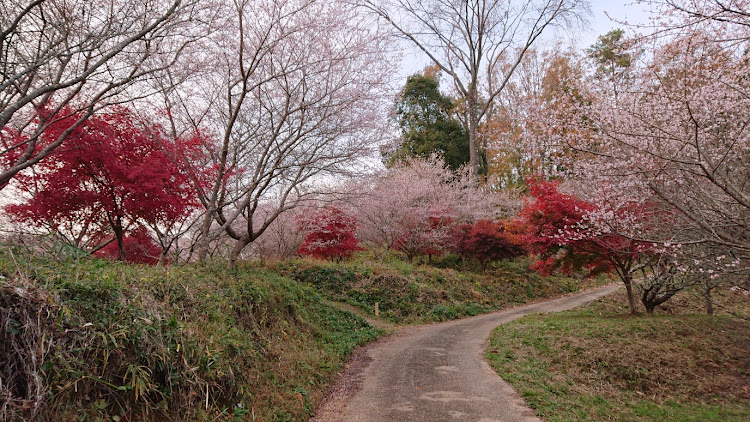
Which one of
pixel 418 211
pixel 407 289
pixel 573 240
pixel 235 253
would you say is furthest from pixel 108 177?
pixel 418 211

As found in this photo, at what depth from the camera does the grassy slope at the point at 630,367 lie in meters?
5.48

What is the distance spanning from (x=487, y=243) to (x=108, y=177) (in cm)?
1326

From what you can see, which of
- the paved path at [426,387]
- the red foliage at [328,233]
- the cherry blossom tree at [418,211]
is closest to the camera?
the paved path at [426,387]

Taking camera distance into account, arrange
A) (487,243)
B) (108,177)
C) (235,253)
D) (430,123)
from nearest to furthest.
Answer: (108,177) → (235,253) → (487,243) → (430,123)

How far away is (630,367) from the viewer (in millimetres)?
6715

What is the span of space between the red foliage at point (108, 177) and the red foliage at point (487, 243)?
457 inches

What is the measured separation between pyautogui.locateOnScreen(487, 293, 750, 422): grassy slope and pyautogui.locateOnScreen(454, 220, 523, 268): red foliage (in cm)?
674

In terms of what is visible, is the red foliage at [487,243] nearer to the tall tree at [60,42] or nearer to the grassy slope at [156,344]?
the grassy slope at [156,344]

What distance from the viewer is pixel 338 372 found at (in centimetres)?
663

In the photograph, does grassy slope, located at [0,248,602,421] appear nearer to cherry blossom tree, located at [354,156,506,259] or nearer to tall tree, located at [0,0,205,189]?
tall tree, located at [0,0,205,189]

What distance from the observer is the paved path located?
475 centimetres

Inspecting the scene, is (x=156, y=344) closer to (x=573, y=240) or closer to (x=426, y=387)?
(x=426, y=387)

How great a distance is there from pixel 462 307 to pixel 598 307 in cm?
417

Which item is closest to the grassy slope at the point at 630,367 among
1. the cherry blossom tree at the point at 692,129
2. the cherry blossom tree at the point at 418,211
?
the cherry blossom tree at the point at 692,129
